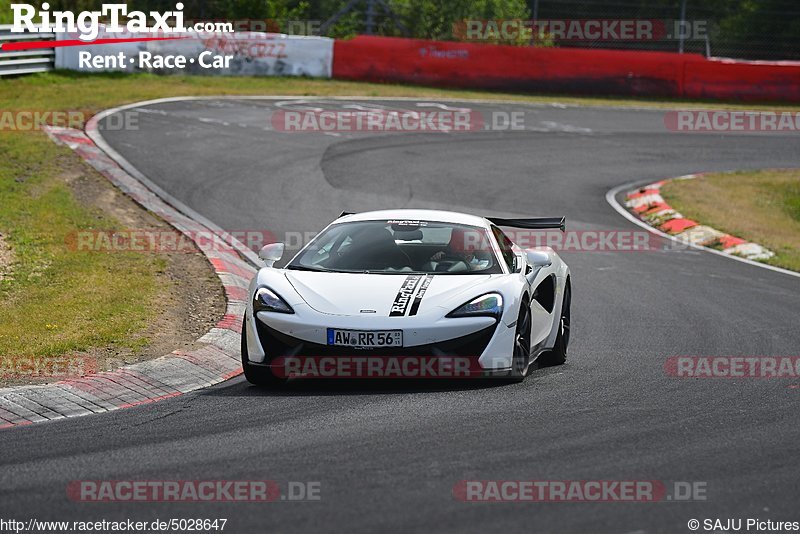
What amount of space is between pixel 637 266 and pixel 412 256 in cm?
670

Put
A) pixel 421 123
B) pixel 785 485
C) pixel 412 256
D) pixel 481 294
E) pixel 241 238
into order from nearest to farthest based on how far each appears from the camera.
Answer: pixel 785 485 → pixel 481 294 → pixel 412 256 → pixel 241 238 → pixel 421 123

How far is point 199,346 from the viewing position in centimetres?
926

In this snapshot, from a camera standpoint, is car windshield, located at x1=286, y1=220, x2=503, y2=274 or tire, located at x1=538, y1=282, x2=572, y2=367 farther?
tire, located at x1=538, y1=282, x2=572, y2=367

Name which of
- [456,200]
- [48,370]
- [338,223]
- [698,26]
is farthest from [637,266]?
[698,26]

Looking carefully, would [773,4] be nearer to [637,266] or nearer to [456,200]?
[456,200]

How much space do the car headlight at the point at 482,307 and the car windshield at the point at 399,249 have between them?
0.61 metres

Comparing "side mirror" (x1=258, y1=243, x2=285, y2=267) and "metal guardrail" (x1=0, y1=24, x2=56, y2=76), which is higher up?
"metal guardrail" (x1=0, y1=24, x2=56, y2=76)

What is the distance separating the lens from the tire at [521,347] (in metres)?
8.02

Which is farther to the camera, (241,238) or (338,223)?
(241,238)

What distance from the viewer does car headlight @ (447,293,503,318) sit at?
7.84 m
